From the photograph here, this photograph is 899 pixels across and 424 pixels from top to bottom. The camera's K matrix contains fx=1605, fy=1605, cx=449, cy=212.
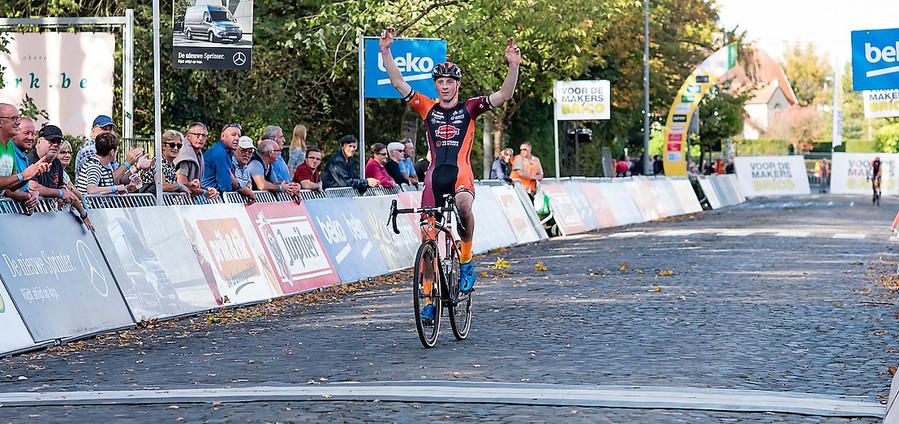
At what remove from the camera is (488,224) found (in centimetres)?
2481

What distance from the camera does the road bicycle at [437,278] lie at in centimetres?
1075

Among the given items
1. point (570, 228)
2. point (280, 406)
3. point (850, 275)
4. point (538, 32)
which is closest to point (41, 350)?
point (280, 406)

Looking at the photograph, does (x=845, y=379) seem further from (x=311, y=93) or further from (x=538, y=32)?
(x=538, y=32)

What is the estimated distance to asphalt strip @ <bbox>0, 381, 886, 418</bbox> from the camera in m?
7.89

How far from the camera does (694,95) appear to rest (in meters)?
53.8

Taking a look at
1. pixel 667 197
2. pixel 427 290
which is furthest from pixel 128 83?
pixel 667 197

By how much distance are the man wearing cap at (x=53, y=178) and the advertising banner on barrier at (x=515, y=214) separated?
14013 millimetres

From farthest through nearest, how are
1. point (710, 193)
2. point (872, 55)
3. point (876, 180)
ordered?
point (876, 180) < point (710, 193) < point (872, 55)

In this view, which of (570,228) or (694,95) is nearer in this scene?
(570,228)

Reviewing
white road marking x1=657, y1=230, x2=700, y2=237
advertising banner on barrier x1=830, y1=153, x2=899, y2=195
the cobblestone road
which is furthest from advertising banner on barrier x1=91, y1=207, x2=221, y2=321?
advertising banner on barrier x1=830, y1=153, x2=899, y2=195

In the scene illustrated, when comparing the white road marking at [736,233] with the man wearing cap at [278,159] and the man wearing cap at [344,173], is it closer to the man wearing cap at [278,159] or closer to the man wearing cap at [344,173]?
the man wearing cap at [344,173]

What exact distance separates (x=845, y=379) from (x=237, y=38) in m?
8.96

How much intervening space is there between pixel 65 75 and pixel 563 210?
10286 millimetres

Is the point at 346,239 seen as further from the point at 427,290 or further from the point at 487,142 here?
the point at 487,142
